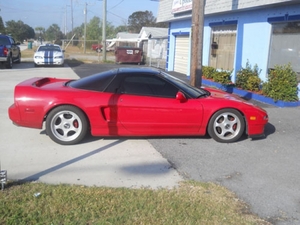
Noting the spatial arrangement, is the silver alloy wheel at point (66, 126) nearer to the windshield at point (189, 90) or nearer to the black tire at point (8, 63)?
the windshield at point (189, 90)

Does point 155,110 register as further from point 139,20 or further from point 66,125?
point 139,20

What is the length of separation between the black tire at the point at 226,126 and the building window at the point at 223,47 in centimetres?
784

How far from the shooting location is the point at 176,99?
5785 mm

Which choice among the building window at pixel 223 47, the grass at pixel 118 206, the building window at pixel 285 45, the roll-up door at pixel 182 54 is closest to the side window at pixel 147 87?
the grass at pixel 118 206

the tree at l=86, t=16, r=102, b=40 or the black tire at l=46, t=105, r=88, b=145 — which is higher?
the tree at l=86, t=16, r=102, b=40

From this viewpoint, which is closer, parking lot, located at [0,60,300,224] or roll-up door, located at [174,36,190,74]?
parking lot, located at [0,60,300,224]

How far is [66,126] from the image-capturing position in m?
5.59

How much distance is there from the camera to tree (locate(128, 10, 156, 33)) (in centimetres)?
8382

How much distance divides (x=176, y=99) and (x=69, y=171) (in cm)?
219

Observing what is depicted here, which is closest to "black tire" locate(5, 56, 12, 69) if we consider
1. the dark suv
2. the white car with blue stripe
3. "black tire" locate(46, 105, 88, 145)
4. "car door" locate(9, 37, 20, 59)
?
the dark suv

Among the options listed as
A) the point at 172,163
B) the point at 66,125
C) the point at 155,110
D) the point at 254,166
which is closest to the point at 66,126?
the point at 66,125

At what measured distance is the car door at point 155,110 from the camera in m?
5.68

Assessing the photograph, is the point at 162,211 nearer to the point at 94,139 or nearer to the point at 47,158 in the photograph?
the point at 47,158

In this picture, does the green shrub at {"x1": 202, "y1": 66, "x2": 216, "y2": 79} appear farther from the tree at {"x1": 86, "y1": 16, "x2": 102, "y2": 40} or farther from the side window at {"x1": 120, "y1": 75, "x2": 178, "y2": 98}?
the tree at {"x1": 86, "y1": 16, "x2": 102, "y2": 40}
